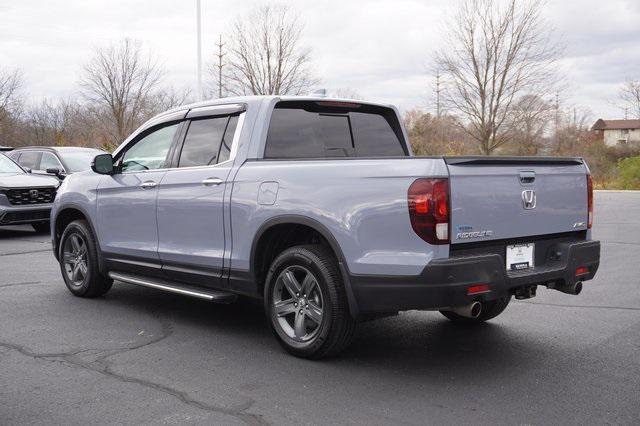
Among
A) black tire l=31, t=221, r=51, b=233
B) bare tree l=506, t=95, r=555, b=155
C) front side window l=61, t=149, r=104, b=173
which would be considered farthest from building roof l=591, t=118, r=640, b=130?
black tire l=31, t=221, r=51, b=233

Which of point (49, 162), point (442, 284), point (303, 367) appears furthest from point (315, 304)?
point (49, 162)

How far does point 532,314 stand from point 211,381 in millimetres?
3203

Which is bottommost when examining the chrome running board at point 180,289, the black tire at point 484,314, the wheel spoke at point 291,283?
the black tire at point 484,314

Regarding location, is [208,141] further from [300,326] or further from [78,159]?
[78,159]

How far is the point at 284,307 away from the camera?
15.6 ft

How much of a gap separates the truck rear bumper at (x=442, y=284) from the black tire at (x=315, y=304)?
0.19m

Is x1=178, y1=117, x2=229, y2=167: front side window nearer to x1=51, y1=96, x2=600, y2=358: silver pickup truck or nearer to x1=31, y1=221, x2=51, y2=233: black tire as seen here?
x1=51, y1=96, x2=600, y2=358: silver pickup truck

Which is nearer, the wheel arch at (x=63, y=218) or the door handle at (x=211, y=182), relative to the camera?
the door handle at (x=211, y=182)

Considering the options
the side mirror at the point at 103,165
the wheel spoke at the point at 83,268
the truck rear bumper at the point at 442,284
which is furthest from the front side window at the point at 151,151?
the truck rear bumper at the point at 442,284

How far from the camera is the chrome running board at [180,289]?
16.9 ft

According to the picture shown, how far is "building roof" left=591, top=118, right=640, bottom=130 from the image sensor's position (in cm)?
10400

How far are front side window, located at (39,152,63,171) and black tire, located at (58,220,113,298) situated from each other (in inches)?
299

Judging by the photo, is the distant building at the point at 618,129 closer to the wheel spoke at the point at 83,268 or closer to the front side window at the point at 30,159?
the front side window at the point at 30,159

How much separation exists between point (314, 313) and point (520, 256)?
4.72 ft
